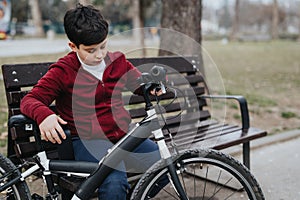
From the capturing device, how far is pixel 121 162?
8.38 ft

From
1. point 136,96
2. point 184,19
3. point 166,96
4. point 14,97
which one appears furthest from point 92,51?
point 184,19

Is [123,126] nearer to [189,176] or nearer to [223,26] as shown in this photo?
[189,176]

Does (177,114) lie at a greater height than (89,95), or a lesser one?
lesser

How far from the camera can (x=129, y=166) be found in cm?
279

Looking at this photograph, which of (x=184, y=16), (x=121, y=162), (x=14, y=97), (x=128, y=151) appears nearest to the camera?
(x=128, y=151)

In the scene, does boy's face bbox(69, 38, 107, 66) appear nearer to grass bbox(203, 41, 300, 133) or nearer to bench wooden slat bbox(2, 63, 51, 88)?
bench wooden slat bbox(2, 63, 51, 88)

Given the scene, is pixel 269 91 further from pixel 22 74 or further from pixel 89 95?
pixel 89 95

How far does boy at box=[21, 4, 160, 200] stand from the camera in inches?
95.0

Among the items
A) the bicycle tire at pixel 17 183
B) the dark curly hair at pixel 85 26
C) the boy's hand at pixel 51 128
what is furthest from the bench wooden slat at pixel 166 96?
the bicycle tire at pixel 17 183

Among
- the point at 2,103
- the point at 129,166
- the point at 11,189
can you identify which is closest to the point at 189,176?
the point at 129,166

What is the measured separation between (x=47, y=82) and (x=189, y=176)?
1924 millimetres

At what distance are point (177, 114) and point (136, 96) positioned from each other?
523mm

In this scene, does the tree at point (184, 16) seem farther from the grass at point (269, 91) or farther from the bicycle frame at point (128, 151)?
the bicycle frame at point (128, 151)

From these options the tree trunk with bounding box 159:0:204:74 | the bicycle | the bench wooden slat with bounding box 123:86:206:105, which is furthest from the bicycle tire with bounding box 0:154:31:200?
the tree trunk with bounding box 159:0:204:74
